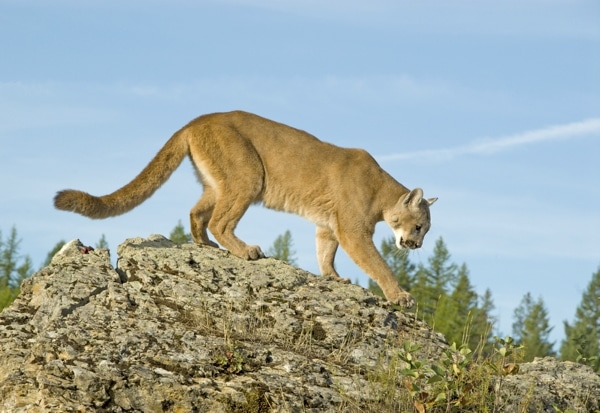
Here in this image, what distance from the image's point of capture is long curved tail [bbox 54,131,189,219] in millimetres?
11211

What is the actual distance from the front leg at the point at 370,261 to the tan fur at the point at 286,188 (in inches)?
0.6

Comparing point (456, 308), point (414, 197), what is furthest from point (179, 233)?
point (414, 197)

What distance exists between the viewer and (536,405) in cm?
882

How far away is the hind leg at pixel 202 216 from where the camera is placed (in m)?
12.5

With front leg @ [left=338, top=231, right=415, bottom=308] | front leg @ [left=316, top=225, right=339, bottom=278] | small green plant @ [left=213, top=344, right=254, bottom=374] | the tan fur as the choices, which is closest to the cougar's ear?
the tan fur

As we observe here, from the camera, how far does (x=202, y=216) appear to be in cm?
1265

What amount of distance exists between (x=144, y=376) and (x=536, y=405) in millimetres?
3827

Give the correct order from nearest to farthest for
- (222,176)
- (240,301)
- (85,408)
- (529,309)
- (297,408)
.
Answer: (85,408)
(297,408)
(240,301)
(222,176)
(529,309)

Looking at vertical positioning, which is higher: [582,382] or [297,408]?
[582,382]

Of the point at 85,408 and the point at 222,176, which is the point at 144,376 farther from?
the point at 222,176

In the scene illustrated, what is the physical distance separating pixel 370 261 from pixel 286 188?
1587 millimetres

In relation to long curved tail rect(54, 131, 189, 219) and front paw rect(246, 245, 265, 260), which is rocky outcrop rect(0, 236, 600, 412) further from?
long curved tail rect(54, 131, 189, 219)

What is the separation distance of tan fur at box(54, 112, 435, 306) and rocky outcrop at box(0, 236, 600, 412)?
4.75 ft

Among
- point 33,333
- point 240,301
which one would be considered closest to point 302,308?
point 240,301
